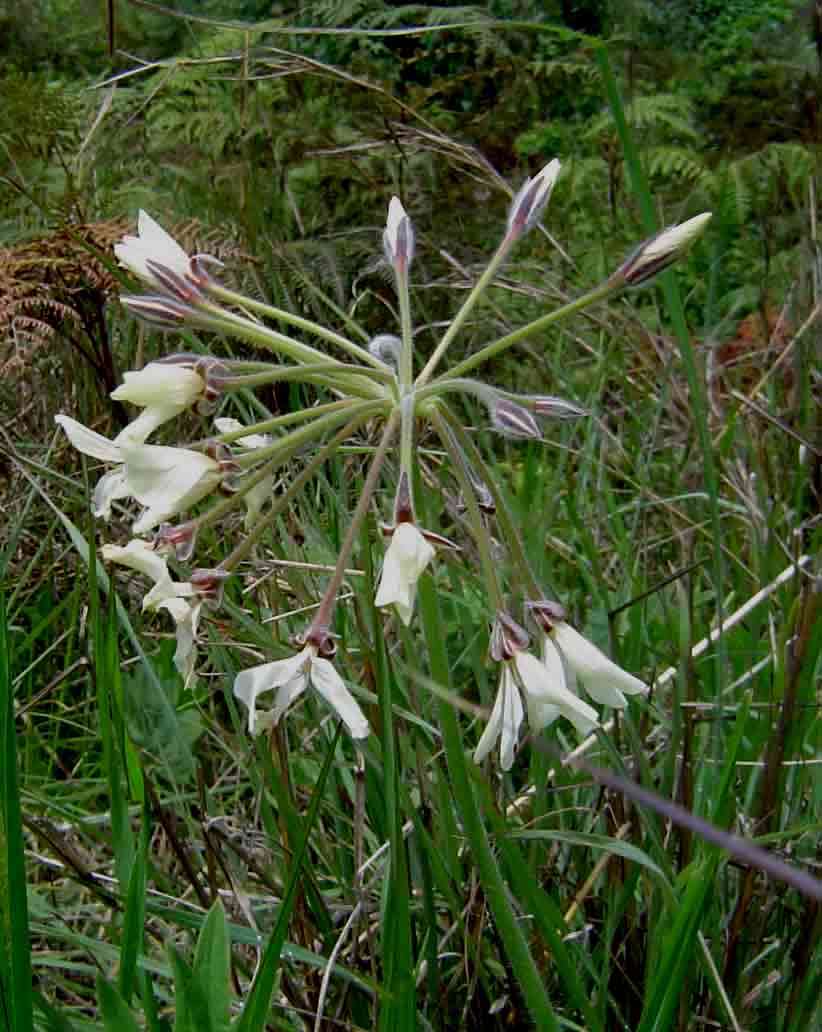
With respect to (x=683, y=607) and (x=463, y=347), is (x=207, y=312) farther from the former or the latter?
(x=463, y=347)

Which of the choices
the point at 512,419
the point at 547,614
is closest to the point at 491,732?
Result: the point at 547,614

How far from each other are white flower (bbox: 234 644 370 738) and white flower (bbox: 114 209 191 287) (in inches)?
16.1

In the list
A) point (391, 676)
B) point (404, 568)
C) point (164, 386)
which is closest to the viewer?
point (404, 568)

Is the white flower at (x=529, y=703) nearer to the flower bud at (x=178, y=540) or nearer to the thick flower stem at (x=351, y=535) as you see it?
the thick flower stem at (x=351, y=535)

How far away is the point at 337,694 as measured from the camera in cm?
110

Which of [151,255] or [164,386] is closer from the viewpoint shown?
[164,386]

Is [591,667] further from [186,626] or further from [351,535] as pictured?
[186,626]

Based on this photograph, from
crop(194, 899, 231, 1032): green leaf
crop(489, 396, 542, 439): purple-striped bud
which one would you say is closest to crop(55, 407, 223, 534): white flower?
crop(489, 396, 542, 439): purple-striped bud

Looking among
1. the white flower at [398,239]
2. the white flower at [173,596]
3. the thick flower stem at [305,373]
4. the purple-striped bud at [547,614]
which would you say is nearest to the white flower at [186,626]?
the white flower at [173,596]

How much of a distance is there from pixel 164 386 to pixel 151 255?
0.65ft

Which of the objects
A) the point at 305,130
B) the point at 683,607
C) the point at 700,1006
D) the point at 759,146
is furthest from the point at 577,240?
the point at 700,1006

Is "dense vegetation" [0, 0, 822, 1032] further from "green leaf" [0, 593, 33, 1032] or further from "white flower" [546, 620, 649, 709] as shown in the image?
"white flower" [546, 620, 649, 709]

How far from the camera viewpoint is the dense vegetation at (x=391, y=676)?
4.07ft

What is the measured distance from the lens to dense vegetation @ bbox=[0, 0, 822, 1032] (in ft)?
4.07
